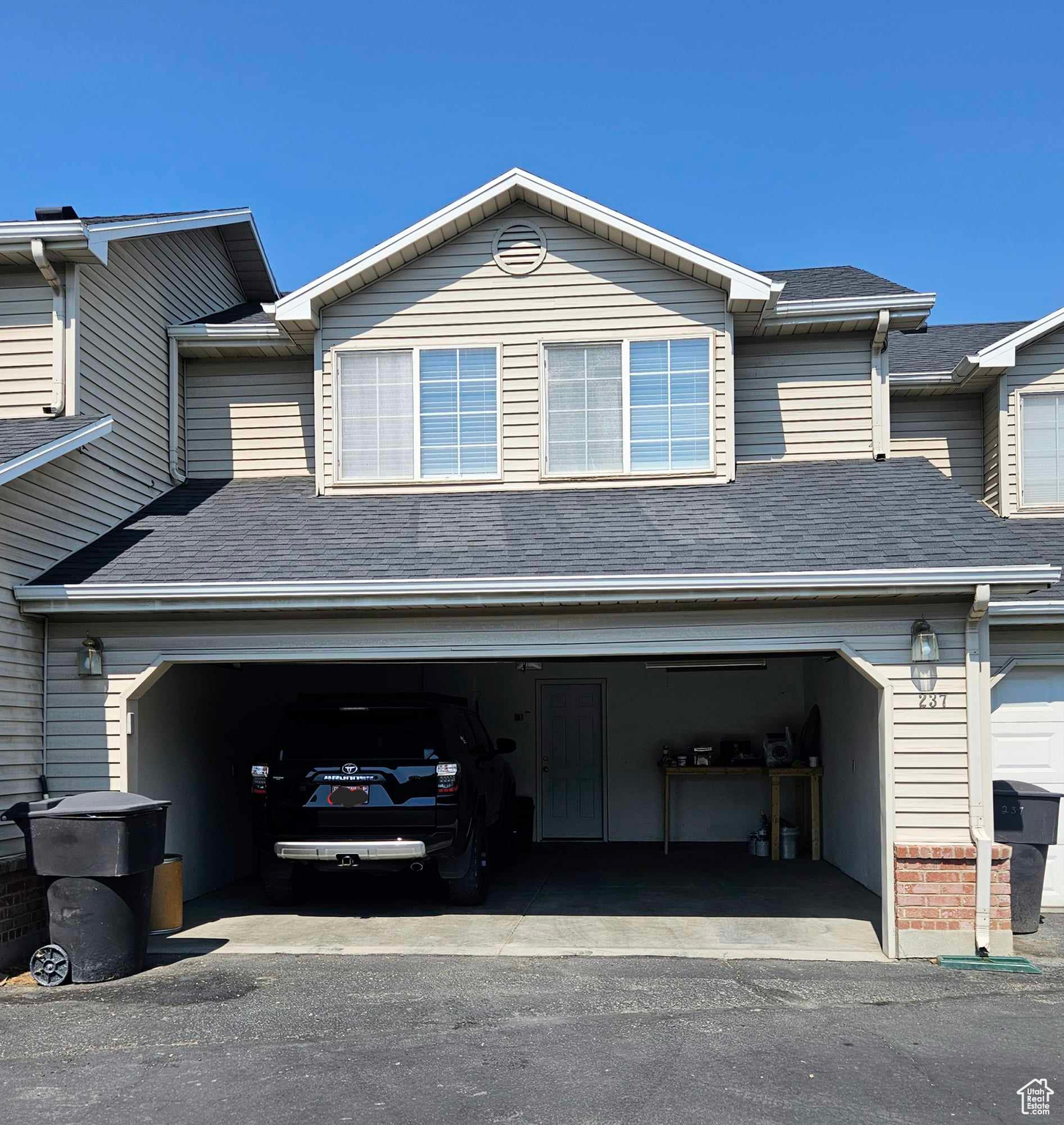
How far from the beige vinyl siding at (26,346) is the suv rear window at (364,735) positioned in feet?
11.4

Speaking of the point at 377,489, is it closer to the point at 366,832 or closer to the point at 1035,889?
the point at 366,832

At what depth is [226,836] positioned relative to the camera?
11.6m

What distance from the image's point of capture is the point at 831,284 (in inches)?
483

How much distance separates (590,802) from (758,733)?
2.30 meters

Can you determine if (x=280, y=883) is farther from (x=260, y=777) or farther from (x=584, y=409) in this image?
(x=584, y=409)

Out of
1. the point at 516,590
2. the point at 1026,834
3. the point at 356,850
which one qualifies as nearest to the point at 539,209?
the point at 516,590

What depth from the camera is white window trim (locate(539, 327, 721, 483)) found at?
11031 millimetres

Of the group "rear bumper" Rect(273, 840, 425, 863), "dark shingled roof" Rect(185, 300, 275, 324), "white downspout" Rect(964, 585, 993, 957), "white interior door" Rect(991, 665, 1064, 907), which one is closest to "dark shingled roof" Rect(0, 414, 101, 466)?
"dark shingled roof" Rect(185, 300, 275, 324)

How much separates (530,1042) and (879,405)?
7533mm

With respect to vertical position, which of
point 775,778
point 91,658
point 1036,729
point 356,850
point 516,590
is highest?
point 516,590

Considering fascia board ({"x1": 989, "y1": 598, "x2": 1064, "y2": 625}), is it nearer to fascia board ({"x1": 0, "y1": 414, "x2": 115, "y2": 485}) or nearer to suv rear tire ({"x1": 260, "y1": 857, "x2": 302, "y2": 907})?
suv rear tire ({"x1": 260, "y1": 857, "x2": 302, "y2": 907})

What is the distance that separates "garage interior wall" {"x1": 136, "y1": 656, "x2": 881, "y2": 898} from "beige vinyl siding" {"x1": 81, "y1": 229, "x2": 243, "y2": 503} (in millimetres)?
2147

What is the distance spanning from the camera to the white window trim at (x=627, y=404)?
11031mm

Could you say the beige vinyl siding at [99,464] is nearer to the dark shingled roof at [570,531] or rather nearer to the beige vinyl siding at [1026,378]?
the dark shingled roof at [570,531]
